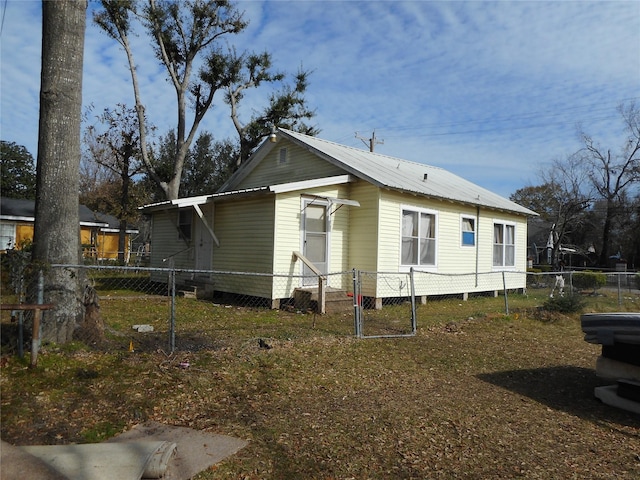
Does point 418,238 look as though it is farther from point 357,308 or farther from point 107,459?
point 107,459

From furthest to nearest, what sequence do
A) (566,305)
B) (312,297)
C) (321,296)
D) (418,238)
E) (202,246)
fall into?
(202,246) < (418,238) < (566,305) < (312,297) < (321,296)

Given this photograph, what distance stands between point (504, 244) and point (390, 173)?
5.74m

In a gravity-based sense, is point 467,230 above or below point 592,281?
above

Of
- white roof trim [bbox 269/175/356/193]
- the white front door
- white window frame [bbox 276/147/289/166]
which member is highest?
white window frame [bbox 276/147/289/166]

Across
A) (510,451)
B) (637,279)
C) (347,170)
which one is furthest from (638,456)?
(637,279)

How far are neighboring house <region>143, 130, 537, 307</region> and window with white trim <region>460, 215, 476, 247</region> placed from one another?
0.03 metres

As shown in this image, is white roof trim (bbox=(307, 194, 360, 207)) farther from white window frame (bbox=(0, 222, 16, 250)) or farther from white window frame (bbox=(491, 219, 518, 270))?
white window frame (bbox=(0, 222, 16, 250))

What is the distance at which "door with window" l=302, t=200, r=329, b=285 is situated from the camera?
39.8ft

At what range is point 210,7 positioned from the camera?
22.8 metres

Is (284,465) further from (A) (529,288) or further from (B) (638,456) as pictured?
(A) (529,288)

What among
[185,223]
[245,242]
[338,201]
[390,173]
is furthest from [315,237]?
[185,223]

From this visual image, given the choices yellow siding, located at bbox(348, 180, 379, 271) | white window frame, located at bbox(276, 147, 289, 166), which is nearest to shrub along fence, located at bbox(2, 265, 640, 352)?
yellow siding, located at bbox(348, 180, 379, 271)

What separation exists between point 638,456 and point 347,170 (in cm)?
953

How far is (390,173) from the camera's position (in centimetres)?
1435
